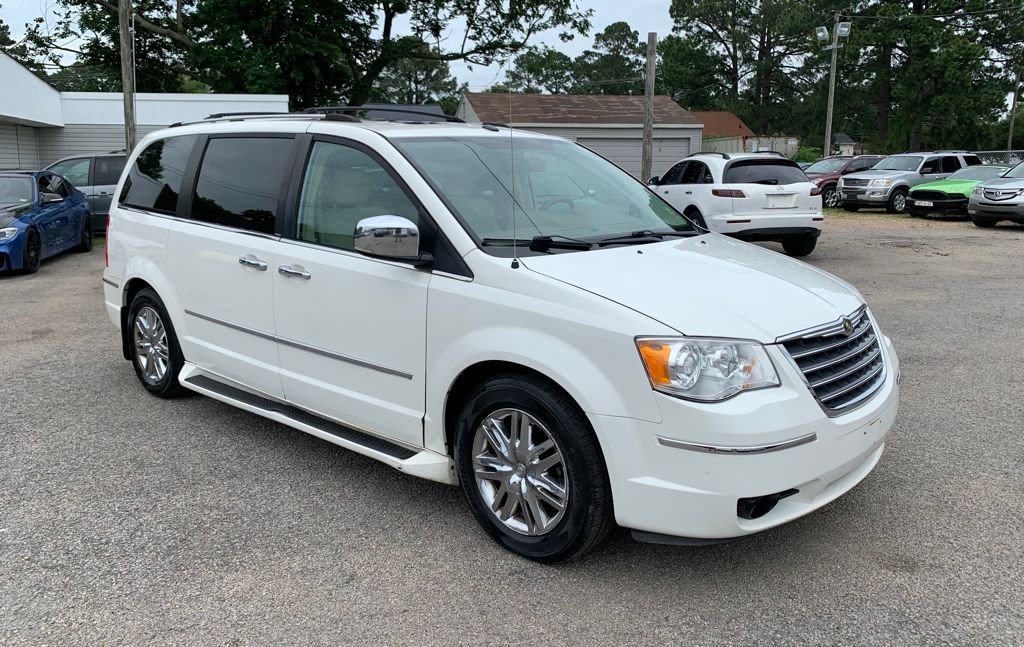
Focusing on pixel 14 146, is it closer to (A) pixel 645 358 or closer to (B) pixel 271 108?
(B) pixel 271 108

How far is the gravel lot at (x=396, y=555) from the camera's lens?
2.90 meters

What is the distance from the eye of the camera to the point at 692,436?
9.18 ft

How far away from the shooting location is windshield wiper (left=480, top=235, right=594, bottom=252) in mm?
3490

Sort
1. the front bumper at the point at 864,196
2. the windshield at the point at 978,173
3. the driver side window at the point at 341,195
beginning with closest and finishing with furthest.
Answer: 1. the driver side window at the point at 341,195
2. the windshield at the point at 978,173
3. the front bumper at the point at 864,196

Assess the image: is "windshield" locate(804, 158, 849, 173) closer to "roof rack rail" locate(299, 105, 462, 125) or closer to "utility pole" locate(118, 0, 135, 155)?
"utility pole" locate(118, 0, 135, 155)

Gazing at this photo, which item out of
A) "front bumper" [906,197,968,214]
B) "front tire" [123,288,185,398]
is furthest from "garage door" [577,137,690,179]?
"front tire" [123,288,185,398]

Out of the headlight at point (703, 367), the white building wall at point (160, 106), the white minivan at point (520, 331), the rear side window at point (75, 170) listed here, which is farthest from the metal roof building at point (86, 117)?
the headlight at point (703, 367)

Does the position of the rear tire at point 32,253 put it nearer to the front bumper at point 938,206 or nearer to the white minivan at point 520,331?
the white minivan at point 520,331

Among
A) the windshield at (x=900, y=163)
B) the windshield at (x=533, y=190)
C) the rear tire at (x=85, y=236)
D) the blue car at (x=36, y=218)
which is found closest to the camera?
the windshield at (x=533, y=190)

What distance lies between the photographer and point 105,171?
15.6m

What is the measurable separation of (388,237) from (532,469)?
3.76 ft

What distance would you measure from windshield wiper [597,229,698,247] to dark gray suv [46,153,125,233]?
1435 centimetres

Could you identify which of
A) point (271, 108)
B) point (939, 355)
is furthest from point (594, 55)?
point (939, 355)

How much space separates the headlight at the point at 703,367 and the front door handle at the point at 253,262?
2.30 metres
